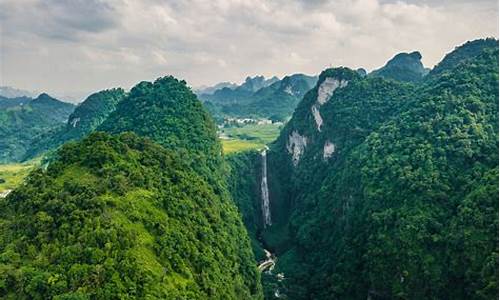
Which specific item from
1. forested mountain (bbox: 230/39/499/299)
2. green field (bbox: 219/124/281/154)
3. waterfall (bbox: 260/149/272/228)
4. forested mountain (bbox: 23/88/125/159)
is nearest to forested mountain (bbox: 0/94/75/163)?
forested mountain (bbox: 23/88/125/159)

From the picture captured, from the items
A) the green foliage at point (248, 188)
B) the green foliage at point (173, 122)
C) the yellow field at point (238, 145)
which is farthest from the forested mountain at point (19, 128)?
the green foliage at point (248, 188)

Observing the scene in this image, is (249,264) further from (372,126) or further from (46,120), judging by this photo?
(46,120)

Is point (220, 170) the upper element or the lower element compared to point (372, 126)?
lower

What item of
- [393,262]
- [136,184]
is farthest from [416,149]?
[136,184]

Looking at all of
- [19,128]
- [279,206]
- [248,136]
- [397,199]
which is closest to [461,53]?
[279,206]

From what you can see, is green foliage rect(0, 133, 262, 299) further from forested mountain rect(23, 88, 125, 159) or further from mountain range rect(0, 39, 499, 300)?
forested mountain rect(23, 88, 125, 159)

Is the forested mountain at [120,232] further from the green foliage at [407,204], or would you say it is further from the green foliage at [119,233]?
the green foliage at [407,204]

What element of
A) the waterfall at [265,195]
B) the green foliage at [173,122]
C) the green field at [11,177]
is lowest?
the waterfall at [265,195]
